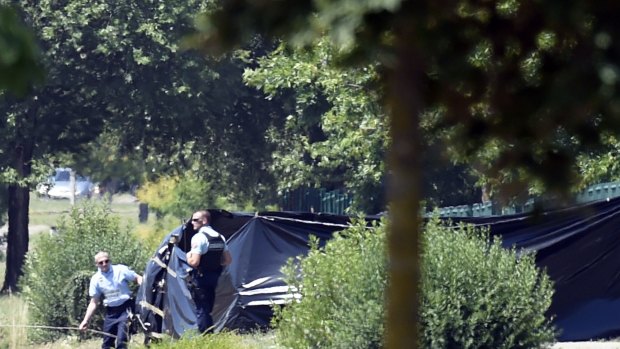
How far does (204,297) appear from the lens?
42.0ft

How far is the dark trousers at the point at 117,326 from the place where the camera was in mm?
12523

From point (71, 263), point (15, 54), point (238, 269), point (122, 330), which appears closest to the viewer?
point (15, 54)

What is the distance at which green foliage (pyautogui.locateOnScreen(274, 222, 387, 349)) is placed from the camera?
9055 mm

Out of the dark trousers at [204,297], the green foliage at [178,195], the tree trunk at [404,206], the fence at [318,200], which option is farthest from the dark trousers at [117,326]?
the green foliage at [178,195]

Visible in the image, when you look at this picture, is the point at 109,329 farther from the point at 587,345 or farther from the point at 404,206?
the point at 404,206

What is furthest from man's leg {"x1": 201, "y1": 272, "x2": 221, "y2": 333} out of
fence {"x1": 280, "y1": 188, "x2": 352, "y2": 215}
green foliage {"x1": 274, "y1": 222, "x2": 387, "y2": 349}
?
fence {"x1": 280, "y1": 188, "x2": 352, "y2": 215}

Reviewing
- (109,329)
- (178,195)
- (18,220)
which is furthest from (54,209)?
(109,329)

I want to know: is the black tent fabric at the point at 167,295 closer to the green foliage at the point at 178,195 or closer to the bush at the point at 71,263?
the bush at the point at 71,263

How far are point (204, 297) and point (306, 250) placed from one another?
150 centimetres

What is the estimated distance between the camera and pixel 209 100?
25031 millimetres

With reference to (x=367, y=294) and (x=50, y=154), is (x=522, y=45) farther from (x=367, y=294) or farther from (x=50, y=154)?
(x=50, y=154)

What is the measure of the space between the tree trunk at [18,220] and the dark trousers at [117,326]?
40.0 ft

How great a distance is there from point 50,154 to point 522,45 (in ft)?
72.6

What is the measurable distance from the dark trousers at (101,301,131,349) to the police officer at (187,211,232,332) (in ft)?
2.57
